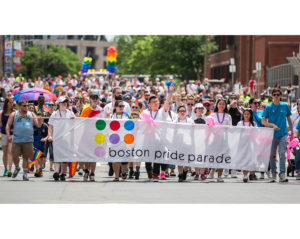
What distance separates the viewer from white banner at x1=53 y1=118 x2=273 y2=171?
15.7 m

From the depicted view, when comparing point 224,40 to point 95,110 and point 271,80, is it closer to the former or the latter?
point 271,80

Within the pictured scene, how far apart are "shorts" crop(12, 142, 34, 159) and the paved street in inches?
22.1

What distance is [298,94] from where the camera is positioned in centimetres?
4350

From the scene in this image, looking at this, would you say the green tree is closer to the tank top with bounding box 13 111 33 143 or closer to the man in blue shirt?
the tank top with bounding box 13 111 33 143

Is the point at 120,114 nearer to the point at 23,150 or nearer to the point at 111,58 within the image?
the point at 23,150

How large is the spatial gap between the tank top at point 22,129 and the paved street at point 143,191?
0.89m

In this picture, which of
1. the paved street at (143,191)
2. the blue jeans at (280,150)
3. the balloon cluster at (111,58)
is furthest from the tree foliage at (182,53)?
the paved street at (143,191)

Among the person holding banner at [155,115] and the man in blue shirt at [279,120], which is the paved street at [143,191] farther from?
the man in blue shirt at [279,120]

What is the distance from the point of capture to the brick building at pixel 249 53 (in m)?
55.9

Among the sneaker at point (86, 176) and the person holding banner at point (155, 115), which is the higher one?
the person holding banner at point (155, 115)

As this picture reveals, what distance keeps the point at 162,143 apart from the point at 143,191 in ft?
8.80
